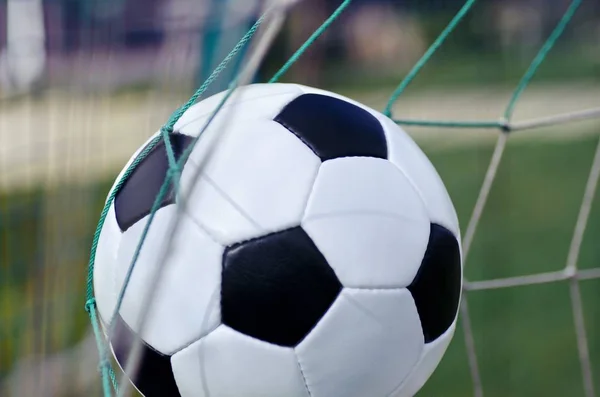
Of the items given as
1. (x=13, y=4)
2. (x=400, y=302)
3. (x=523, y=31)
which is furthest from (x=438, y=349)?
(x=523, y=31)

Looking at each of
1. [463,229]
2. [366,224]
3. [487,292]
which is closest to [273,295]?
[366,224]

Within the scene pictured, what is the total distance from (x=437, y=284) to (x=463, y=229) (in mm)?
2745

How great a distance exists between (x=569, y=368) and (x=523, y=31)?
1185 centimetres

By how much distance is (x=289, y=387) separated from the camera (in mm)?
1097

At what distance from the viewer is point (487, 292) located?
3.38 meters

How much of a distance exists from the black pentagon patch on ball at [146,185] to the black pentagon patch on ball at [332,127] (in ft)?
0.44

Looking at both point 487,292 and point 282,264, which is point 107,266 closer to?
point 282,264

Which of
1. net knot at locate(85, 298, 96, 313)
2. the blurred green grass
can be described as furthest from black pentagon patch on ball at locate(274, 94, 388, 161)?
the blurred green grass

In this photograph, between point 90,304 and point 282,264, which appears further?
point 90,304

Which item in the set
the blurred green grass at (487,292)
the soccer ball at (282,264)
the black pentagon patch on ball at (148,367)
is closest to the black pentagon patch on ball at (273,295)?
the soccer ball at (282,264)

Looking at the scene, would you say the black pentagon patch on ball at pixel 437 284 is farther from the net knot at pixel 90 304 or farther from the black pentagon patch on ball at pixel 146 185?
the net knot at pixel 90 304

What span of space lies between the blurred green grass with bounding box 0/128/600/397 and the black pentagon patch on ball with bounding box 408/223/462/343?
1.27m

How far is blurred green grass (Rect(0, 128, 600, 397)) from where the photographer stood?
8.82ft

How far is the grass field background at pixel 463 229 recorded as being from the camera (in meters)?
2.74
